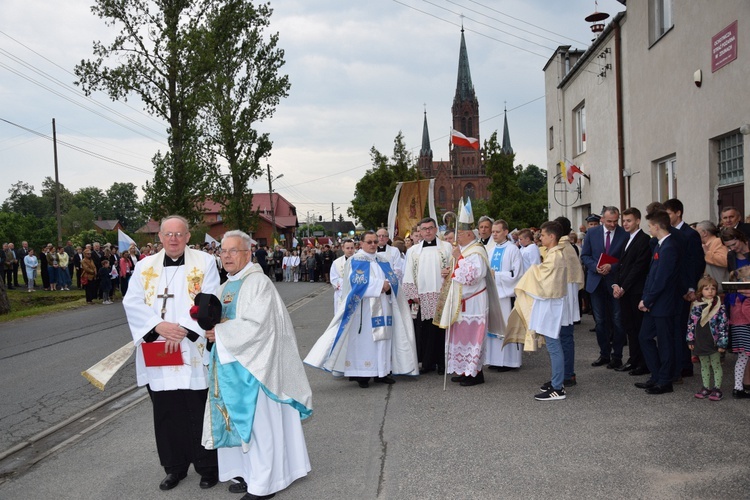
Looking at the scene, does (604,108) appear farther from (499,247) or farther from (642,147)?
(499,247)

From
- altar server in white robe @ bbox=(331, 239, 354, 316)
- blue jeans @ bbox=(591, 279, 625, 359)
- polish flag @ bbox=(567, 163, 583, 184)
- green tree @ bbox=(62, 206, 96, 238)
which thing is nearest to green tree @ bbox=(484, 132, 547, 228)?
polish flag @ bbox=(567, 163, 583, 184)

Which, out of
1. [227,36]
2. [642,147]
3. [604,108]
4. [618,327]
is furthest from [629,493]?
[227,36]

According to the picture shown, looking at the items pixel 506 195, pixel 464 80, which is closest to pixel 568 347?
pixel 506 195

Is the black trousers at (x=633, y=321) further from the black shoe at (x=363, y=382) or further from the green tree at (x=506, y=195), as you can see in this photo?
the green tree at (x=506, y=195)

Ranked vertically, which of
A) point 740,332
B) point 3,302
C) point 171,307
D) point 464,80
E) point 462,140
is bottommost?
point 3,302

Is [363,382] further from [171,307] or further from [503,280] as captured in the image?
[171,307]

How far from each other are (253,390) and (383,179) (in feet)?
168

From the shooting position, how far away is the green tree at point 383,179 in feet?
177

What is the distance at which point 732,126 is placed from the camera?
11.7 meters

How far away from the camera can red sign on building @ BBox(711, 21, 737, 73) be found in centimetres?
1150

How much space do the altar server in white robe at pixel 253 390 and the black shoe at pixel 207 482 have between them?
20 centimetres

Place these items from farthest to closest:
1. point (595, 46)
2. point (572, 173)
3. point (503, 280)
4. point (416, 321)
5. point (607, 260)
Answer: point (572, 173), point (595, 46), point (416, 321), point (503, 280), point (607, 260)

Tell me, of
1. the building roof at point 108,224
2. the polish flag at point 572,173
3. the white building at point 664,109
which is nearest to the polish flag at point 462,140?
the white building at point 664,109

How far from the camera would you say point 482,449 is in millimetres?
5609
